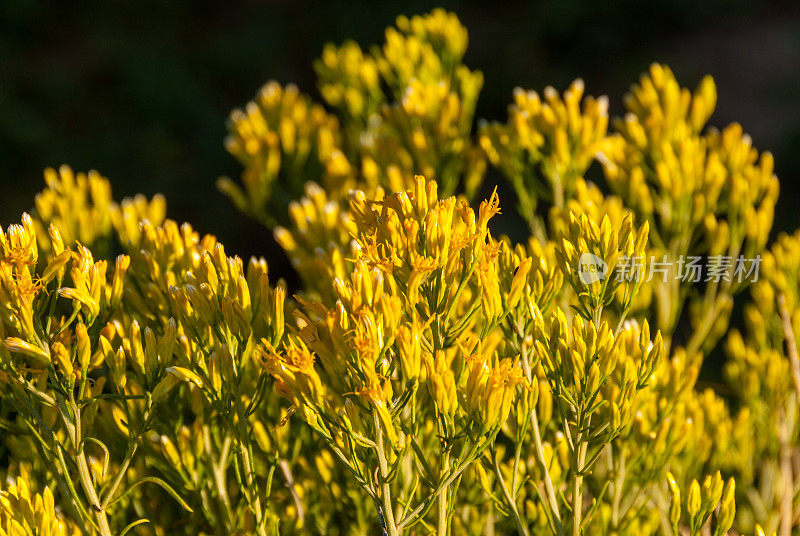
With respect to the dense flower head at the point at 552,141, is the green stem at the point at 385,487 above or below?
below

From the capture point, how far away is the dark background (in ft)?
16.1

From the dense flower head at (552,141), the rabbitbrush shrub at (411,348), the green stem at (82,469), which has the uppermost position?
the dense flower head at (552,141)

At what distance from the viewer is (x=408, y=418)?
957 mm

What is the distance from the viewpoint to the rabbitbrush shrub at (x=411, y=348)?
2.97 feet

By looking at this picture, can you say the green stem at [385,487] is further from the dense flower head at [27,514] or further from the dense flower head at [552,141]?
the dense flower head at [552,141]

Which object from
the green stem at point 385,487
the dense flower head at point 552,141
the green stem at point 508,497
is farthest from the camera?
the dense flower head at point 552,141

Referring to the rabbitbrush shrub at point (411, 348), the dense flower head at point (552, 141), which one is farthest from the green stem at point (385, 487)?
the dense flower head at point (552, 141)

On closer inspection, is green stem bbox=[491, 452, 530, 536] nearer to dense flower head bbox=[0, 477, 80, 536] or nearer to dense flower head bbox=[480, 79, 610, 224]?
dense flower head bbox=[0, 477, 80, 536]

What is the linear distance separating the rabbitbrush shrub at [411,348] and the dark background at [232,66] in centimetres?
300

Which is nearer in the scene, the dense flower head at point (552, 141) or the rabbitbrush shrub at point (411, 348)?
the rabbitbrush shrub at point (411, 348)

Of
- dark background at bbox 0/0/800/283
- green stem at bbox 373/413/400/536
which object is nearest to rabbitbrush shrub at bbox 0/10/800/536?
green stem at bbox 373/413/400/536

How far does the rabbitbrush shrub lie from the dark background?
3002 millimetres

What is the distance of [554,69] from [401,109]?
12.5ft

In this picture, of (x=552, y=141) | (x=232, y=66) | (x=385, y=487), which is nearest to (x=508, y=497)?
(x=385, y=487)
